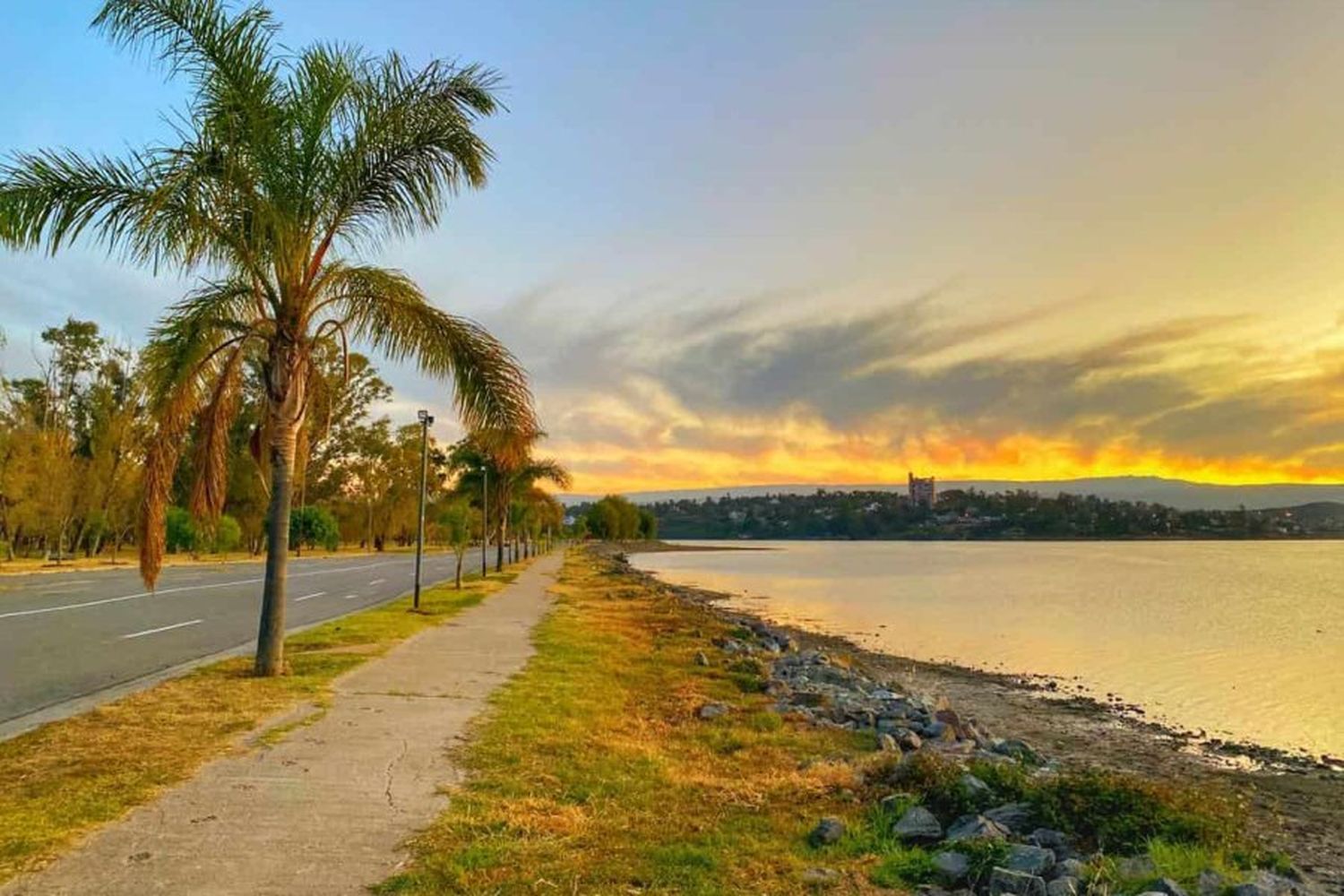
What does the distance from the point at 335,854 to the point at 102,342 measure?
63804 mm

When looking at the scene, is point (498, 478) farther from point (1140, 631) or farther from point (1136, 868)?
point (1136, 868)

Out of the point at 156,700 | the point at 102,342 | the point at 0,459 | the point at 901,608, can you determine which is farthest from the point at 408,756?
the point at 102,342

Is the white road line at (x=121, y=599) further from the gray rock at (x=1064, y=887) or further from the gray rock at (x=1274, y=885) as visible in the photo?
the gray rock at (x=1274, y=885)

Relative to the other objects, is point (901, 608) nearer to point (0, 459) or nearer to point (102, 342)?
point (0, 459)

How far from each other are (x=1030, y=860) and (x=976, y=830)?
21.1 inches

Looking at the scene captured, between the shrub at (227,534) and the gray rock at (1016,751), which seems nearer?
the gray rock at (1016,751)

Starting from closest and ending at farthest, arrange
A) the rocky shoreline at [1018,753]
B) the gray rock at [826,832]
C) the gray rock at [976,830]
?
the rocky shoreline at [1018,753] → the gray rock at [976,830] → the gray rock at [826,832]

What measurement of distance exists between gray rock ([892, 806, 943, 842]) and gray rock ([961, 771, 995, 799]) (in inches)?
24.6

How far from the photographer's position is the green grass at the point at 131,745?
5.61m

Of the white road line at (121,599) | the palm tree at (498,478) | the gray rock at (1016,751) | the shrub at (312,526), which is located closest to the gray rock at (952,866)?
the gray rock at (1016,751)

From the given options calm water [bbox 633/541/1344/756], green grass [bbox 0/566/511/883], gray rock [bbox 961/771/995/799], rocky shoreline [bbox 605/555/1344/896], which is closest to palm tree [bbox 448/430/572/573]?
calm water [bbox 633/541/1344/756]

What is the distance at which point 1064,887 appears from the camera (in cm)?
482

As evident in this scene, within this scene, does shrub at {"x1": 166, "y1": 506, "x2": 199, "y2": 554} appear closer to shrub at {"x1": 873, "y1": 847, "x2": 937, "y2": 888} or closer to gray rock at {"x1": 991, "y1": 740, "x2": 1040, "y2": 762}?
gray rock at {"x1": 991, "y1": 740, "x2": 1040, "y2": 762}

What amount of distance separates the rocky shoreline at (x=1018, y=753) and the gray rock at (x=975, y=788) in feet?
0.05
